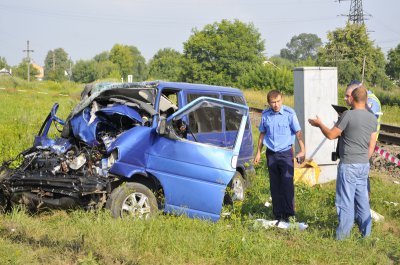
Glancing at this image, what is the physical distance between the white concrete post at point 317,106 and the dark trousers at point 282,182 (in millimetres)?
3139

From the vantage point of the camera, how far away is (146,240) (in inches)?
203

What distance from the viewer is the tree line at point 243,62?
5531 cm

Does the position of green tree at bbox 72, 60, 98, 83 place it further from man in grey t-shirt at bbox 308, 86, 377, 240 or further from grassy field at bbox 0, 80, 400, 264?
man in grey t-shirt at bbox 308, 86, 377, 240

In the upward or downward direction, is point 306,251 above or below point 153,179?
below

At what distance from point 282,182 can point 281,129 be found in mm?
701

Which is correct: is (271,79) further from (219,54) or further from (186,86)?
(186,86)

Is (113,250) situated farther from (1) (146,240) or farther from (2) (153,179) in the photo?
(2) (153,179)

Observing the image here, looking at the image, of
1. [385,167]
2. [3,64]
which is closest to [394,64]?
[385,167]

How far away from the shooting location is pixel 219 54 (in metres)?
79.6

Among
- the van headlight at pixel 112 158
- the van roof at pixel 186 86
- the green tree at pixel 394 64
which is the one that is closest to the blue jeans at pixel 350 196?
the van headlight at pixel 112 158

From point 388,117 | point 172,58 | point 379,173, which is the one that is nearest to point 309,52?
point 172,58

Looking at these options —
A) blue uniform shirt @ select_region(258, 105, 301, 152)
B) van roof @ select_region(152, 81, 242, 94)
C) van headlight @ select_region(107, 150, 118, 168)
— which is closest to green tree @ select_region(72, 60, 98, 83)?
van roof @ select_region(152, 81, 242, 94)

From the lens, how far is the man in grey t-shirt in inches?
225

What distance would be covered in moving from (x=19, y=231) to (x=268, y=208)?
3602 millimetres
